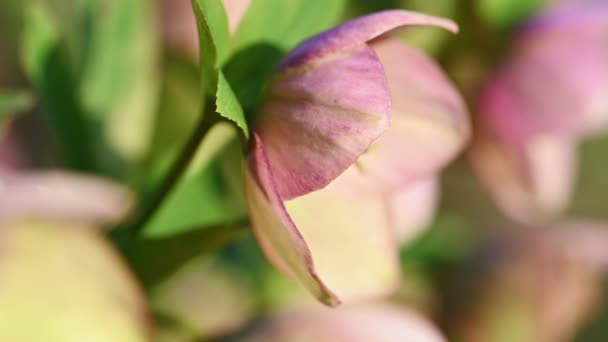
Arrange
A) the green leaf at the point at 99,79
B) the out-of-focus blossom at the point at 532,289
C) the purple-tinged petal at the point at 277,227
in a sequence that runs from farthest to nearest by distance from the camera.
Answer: the out-of-focus blossom at the point at 532,289, the green leaf at the point at 99,79, the purple-tinged petal at the point at 277,227

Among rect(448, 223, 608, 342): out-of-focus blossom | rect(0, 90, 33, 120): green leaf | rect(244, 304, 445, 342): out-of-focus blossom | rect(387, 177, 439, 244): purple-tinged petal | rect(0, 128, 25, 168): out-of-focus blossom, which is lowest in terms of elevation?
rect(448, 223, 608, 342): out-of-focus blossom

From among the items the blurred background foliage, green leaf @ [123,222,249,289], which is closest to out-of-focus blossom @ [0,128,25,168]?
the blurred background foliage

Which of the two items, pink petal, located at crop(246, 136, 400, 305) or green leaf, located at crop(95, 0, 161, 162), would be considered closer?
pink petal, located at crop(246, 136, 400, 305)

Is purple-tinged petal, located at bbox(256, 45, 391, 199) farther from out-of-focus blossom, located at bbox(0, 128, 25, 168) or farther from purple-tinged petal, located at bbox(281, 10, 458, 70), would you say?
out-of-focus blossom, located at bbox(0, 128, 25, 168)

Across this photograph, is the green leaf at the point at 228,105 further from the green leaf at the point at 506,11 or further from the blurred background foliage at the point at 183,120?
the green leaf at the point at 506,11

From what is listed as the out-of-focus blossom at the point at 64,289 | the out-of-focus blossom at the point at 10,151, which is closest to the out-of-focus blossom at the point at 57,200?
the out-of-focus blossom at the point at 64,289

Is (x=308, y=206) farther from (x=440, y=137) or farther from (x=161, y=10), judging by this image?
(x=161, y=10)

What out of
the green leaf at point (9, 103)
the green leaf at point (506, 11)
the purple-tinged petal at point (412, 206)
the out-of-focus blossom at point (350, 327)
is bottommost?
the out-of-focus blossom at point (350, 327)
